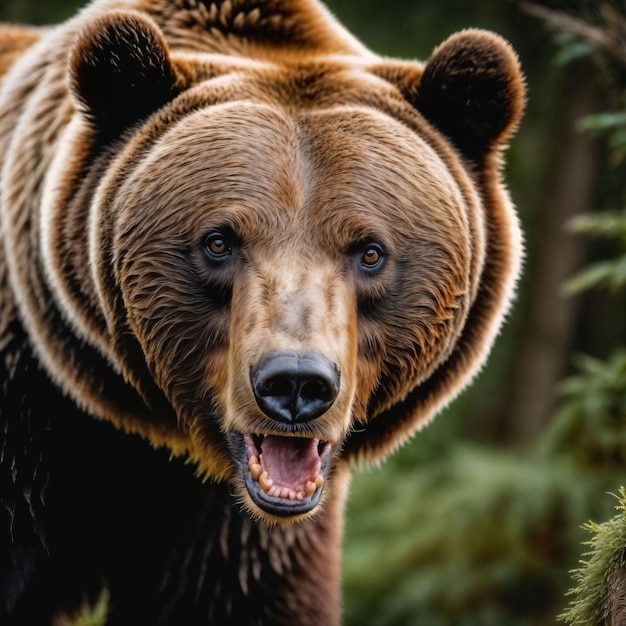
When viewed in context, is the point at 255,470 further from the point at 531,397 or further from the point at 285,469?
the point at 531,397

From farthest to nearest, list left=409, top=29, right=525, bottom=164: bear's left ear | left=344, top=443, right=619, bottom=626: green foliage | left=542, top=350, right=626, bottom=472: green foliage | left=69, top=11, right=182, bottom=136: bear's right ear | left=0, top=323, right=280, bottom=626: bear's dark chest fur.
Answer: left=344, top=443, right=619, bottom=626: green foliage, left=542, top=350, right=626, bottom=472: green foliage, left=0, top=323, right=280, bottom=626: bear's dark chest fur, left=409, top=29, right=525, bottom=164: bear's left ear, left=69, top=11, right=182, bottom=136: bear's right ear

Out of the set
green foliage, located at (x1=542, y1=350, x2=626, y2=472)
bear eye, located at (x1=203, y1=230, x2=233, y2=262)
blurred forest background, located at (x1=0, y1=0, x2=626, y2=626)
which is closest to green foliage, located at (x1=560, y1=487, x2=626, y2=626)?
bear eye, located at (x1=203, y1=230, x2=233, y2=262)

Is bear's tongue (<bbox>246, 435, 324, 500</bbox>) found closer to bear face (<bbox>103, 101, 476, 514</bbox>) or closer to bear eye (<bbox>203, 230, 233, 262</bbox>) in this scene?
bear face (<bbox>103, 101, 476, 514</bbox>)

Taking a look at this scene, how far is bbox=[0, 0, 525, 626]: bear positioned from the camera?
3629mm

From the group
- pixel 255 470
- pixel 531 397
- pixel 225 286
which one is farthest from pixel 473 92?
pixel 531 397

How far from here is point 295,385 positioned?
3.27 metres

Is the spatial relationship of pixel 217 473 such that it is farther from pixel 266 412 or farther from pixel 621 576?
pixel 621 576

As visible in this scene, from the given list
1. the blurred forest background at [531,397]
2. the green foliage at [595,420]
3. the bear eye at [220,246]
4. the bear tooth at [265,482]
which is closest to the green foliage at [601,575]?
the bear tooth at [265,482]

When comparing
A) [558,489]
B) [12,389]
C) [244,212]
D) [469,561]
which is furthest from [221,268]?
[469,561]

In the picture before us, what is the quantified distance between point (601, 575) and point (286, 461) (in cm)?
108

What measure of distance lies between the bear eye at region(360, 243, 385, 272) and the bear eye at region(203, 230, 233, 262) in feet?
1.51

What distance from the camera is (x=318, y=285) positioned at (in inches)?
140

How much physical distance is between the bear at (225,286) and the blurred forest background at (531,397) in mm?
1560

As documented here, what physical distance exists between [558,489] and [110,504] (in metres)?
4.54
